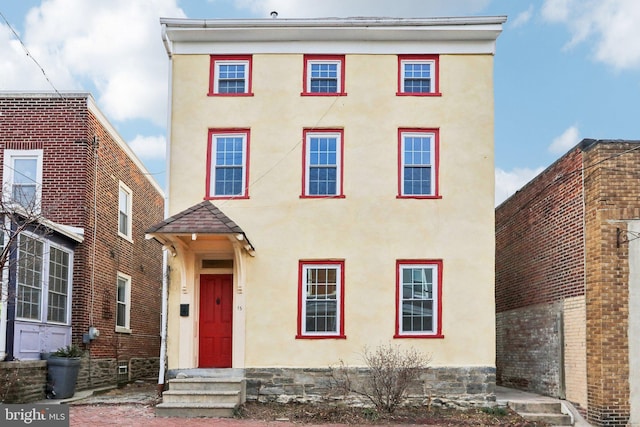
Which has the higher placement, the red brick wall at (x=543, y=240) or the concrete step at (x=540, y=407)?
the red brick wall at (x=543, y=240)

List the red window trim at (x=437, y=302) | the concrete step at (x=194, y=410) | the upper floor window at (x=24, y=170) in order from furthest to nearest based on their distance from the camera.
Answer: the upper floor window at (x=24, y=170) → the red window trim at (x=437, y=302) → the concrete step at (x=194, y=410)

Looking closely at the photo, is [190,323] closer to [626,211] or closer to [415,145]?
[415,145]

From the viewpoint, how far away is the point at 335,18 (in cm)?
1445

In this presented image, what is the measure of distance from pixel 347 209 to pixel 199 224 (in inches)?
118

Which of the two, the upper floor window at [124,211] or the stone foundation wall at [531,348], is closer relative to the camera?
the stone foundation wall at [531,348]

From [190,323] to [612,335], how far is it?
7.91 meters

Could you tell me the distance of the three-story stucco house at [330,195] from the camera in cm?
Answer: 1398

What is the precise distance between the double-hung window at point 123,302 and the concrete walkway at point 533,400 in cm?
989

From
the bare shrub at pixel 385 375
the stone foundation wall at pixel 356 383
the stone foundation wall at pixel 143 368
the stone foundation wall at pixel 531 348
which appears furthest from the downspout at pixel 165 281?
the stone foundation wall at pixel 531 348

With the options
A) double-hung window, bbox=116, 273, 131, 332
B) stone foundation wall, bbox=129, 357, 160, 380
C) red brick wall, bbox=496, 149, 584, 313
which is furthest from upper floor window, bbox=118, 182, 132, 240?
red brick wall, bbox=496, 149, 584, 313

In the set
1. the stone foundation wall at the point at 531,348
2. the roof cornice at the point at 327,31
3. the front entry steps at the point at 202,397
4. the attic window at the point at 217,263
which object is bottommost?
the front entry steps at the point at 202,397

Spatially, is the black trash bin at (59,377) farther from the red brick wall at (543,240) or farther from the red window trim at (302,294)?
the red brick wall at (543,240)

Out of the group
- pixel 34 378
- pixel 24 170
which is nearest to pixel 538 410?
pixel 34 378

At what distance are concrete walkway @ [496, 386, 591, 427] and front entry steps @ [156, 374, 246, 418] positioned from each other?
201 inches
